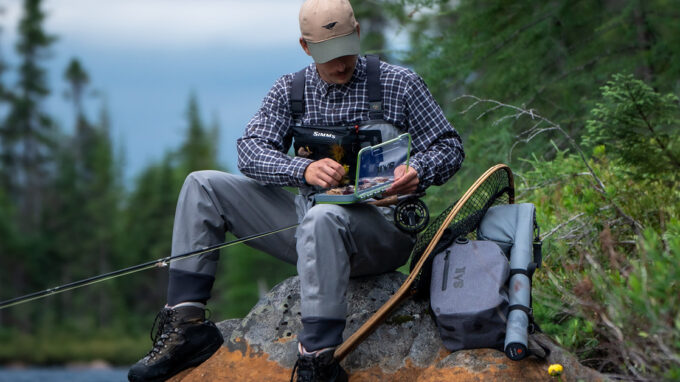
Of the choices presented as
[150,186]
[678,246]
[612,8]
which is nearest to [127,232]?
[150,186]

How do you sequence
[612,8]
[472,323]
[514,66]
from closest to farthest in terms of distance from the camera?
[472,323] → [514,66] → [612,8]

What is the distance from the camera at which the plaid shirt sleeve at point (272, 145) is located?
13.1ft

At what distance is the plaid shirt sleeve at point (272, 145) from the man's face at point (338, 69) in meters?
0.25

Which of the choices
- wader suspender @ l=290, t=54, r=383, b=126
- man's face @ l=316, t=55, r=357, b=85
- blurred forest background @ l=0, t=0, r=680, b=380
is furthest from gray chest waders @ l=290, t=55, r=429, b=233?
blurred forest background @ l=0, t=0, r=680, b=380

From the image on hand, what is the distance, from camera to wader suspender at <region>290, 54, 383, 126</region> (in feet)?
13.6

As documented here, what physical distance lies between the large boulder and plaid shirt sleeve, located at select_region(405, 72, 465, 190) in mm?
707

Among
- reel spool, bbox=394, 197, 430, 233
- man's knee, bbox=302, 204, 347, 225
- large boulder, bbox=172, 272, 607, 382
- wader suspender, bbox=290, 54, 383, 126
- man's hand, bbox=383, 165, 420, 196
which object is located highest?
wader suspender, bbox=290, 54, 383, 126

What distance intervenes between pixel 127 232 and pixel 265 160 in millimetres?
50976

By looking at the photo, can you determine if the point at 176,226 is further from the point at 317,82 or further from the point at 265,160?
the point at 317,82

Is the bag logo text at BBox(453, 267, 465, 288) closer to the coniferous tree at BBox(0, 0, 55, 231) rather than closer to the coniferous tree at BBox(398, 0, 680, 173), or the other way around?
the coniferous tree at BBox(398, 0, 680, 173)

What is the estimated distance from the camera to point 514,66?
7102 millimetres

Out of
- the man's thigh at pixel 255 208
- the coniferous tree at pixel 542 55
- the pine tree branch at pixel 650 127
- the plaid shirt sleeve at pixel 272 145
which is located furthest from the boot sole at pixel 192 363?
the coniferous tree at pixel 542 55

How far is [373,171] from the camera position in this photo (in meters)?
3.82

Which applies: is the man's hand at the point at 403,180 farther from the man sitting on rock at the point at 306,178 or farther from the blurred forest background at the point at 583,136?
the blurred forest background at the point at 583,136
